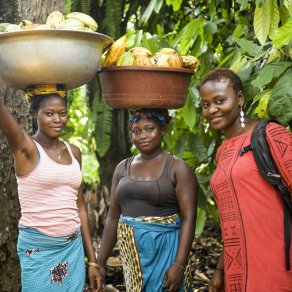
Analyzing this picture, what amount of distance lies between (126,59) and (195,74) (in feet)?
4.04

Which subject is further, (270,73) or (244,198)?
(270,73)

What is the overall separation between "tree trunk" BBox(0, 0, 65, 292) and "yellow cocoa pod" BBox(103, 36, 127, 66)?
0.87 metres

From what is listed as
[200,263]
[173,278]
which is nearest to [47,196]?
[173,278]

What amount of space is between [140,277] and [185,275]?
0.23 metres

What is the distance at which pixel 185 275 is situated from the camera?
2938 mm

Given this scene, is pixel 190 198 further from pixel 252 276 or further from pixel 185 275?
pixel 252 276

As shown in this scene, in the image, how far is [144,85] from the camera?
2785 millimetres

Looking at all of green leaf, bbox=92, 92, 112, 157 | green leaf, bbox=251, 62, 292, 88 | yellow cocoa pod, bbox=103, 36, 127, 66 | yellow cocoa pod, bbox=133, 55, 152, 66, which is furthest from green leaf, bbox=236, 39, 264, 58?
green leaf, bbox=92, 92, 112, 157

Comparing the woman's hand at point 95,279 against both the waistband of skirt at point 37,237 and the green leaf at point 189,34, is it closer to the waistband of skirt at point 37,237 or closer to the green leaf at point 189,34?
the waistband of skirt at point 37,237

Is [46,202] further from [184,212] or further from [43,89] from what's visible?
[184,212]

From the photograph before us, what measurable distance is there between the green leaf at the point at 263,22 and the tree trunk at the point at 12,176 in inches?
52.3

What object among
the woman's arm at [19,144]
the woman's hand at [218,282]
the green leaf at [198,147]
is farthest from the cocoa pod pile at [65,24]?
the green leaf at [198,147]

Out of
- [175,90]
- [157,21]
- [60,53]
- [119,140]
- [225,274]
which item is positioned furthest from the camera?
[119,140]

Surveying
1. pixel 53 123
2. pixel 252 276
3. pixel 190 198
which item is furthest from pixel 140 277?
pixel 53 123
